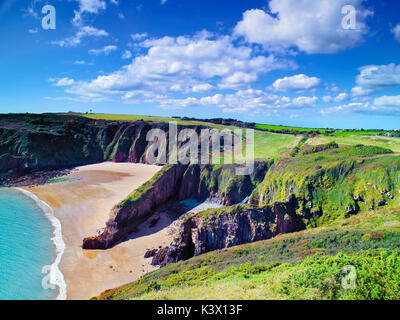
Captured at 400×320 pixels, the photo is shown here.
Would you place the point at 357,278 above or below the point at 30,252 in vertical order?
above

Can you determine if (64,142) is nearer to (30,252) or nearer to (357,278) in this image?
(30,252)

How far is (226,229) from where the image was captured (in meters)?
26.5

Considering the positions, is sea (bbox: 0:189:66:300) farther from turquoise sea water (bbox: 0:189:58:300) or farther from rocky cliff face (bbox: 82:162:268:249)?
rocky cliff face (bbox: 82:162:268:249)

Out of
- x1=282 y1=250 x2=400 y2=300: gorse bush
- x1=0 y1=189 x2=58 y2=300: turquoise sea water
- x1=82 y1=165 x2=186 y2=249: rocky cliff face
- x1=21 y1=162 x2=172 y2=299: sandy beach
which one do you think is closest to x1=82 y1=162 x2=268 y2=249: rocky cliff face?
x1=82 y1=165 x2=186 y2=249: rocky cliff face

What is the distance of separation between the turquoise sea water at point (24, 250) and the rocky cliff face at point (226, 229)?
37.5 feet

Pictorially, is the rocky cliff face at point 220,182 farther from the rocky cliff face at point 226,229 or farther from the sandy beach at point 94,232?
the rocky cliff face at point 226,229

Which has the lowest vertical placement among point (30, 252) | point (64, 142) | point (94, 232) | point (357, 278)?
point (30, 252)

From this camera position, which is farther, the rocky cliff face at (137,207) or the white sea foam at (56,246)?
the rocky cliff face at (137,207)

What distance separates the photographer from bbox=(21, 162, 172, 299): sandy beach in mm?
24609

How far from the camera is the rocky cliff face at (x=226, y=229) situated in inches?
1029

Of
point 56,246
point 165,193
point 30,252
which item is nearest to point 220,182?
point 165,193

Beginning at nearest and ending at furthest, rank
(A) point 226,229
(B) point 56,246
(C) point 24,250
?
1. (A) point 226,229
2. (C) point 24,250
3. (B) point 56,246

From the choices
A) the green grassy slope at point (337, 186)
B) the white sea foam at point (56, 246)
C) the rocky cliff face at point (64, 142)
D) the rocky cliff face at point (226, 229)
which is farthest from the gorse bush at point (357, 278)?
the rocky cliff face at point (64, 142)

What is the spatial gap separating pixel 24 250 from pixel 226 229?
913 inches
